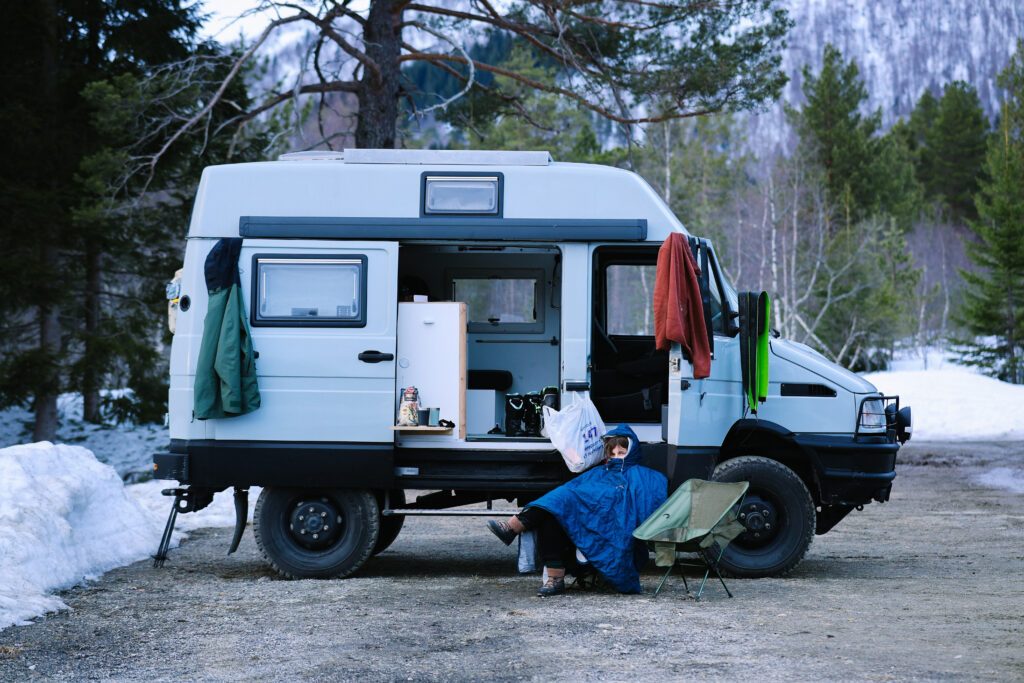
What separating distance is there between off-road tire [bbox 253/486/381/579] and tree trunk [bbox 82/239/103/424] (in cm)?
1206

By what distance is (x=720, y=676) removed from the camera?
5.73 m

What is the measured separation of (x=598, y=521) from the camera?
326 inches

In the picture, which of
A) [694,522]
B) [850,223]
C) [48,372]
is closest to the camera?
[694,522]

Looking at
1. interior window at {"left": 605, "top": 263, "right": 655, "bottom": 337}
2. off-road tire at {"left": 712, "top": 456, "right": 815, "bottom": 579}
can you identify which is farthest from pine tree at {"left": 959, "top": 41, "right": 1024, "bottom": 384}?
off-road tire at {"left": 712, "top": 456, "right": 815, "bottom": 579}

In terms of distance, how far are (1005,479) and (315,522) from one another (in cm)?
1264

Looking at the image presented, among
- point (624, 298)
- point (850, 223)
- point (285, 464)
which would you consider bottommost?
point (285, 464)

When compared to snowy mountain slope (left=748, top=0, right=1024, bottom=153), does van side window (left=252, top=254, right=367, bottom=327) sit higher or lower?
lower

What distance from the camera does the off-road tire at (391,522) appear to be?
9.62 m

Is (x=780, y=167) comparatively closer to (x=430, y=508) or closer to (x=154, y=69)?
(x=154, y=69)

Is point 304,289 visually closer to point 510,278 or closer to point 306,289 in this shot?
point 306,289

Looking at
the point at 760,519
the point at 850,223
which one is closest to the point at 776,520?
the point at 760,519

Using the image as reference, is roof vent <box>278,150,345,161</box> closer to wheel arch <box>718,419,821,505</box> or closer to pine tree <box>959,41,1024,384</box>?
wheel arch <box>718,419,821,505</box>

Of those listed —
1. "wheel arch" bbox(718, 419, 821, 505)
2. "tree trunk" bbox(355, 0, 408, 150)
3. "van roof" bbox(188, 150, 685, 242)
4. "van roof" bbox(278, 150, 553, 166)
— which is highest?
"tree trunk" bbox(355, 0, 408, 150)

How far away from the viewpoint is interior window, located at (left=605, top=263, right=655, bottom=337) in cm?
1038
